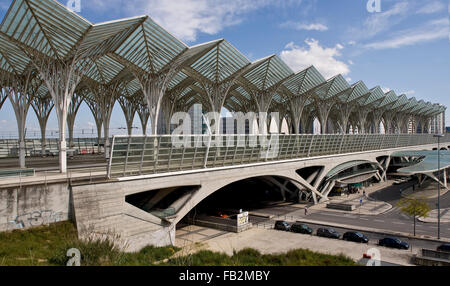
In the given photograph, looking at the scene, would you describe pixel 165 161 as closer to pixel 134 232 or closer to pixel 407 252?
pixel 134 232

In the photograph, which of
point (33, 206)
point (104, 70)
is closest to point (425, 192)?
point (104, 70)

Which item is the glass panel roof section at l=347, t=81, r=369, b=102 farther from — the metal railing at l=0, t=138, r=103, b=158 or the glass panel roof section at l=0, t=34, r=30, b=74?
the glass panel roof section at l=0, t=34, r=30, b=74

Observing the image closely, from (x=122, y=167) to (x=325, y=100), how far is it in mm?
58730

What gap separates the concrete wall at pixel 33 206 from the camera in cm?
1933

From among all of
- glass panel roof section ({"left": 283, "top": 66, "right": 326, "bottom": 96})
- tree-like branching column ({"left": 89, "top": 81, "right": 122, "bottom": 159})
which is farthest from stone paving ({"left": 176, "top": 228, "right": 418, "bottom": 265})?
glass panel roof section ({"left": 283, "top": 66, "right": 326, "bottom": 96})

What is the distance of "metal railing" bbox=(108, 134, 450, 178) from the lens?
25062 mm

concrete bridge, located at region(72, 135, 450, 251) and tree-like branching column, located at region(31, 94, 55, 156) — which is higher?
tree-like branching column, located at region(31, 94, 55, 156)

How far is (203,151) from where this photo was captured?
30547mm

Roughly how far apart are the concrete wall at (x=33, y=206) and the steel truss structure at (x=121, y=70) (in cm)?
774

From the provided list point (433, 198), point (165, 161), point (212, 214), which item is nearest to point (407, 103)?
point (433, 198)

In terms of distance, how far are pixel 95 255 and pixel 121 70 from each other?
3899cm

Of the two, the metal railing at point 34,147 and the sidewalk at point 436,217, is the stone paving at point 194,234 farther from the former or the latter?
the metal railing at point 34,147

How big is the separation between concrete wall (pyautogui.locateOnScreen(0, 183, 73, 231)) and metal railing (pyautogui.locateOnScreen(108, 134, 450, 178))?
4.12 metres
